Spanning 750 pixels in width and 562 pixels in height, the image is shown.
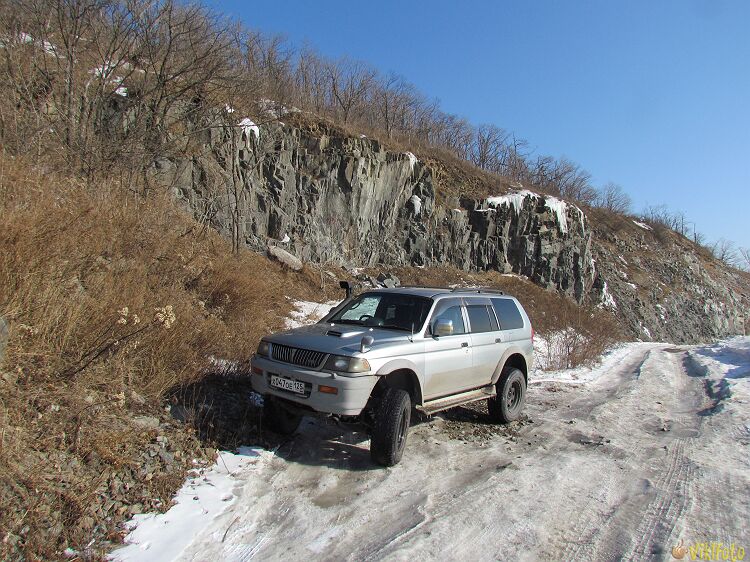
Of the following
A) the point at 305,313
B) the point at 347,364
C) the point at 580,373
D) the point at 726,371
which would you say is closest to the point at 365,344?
the point at 347,364

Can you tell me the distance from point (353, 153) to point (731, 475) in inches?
766

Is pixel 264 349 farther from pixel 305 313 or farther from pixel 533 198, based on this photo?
pixel 533 198

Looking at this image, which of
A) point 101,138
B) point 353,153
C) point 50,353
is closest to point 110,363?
point 50,353

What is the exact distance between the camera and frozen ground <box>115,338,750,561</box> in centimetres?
349

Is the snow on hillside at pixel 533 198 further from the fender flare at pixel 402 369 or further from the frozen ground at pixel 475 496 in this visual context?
the fender flare at pixel 402 369

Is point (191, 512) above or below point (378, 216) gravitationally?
below

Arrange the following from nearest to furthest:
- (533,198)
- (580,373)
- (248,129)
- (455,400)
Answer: (455,400) < (580,373) < (248,129) < (533,198)

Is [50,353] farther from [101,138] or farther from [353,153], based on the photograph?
[353,153]

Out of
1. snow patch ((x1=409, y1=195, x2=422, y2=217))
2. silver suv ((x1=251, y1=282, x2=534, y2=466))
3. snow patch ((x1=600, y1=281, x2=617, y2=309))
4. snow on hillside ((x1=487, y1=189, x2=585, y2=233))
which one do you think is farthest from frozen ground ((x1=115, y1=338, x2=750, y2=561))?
snow patch ((x1=600, y1=281, x2=617, y2=309))

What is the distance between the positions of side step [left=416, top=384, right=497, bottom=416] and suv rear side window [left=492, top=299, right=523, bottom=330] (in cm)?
97

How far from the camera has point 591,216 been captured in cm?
4916

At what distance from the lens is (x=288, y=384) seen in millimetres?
4844

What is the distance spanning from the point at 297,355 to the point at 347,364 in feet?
2.01

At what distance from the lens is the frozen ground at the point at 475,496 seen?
3492mm
